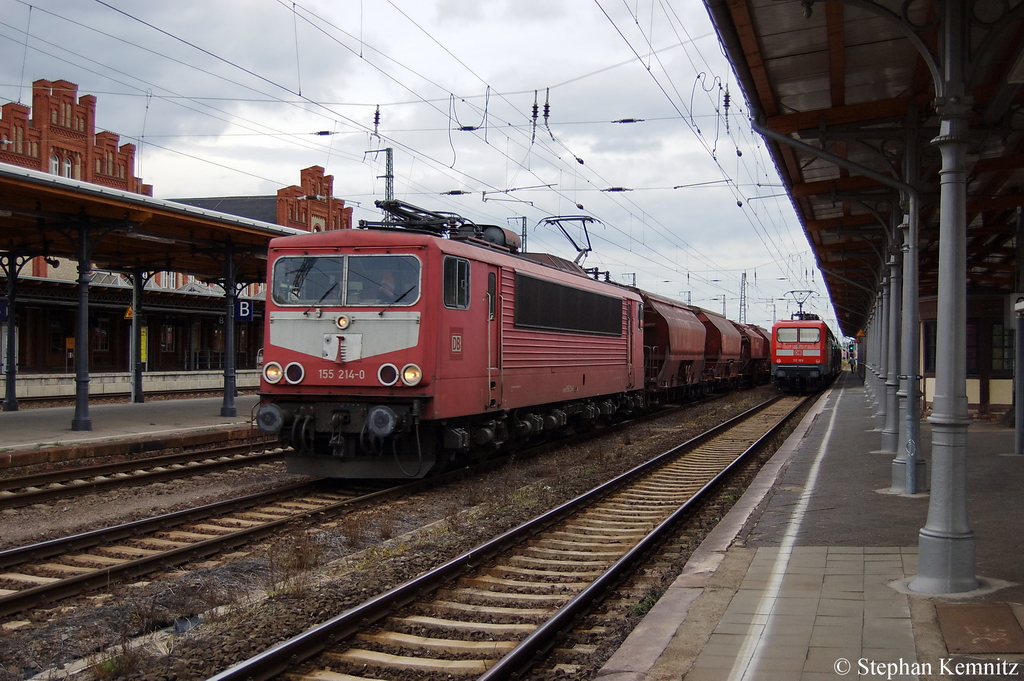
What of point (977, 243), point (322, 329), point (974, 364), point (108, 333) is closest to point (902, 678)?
point (322, 329)

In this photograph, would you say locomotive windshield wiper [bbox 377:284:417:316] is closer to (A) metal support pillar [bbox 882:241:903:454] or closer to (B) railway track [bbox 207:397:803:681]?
(B) railway track [bbox 207:397:803:681]

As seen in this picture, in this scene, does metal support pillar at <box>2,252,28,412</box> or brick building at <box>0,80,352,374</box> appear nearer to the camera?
metal support pillar at <box>2,252,28,412</box>

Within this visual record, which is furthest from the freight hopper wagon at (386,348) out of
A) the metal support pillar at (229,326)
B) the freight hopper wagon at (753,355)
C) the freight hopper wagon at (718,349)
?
the freight hopper wagon at (753,355)

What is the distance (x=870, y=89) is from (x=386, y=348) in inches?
246

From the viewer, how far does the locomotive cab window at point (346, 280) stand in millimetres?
10695

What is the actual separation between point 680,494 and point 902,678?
268 inches

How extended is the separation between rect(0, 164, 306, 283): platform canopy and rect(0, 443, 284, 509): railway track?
4849 mm

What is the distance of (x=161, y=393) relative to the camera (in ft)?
98.0

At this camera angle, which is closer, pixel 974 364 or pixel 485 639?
pixel 485 639

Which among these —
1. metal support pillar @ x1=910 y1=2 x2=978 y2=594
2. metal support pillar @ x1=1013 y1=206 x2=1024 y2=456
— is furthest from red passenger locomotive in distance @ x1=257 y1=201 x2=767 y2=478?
metal support pillar @ x1=1013 y1=206 x2=1024 y2=456

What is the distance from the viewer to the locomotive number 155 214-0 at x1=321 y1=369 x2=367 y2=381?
Answer: 10.6 meters

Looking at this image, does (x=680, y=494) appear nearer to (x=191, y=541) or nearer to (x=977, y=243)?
(x=191, y=541)

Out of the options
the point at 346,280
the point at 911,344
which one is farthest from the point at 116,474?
the point at 911,344

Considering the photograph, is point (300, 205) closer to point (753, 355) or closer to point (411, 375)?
point (753, 355)
